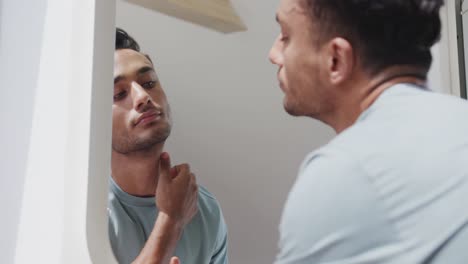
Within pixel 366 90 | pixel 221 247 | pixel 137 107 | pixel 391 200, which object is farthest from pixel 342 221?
pixel 137 107

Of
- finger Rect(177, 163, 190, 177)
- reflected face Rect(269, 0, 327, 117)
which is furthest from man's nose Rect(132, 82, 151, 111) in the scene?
reflected face Rect(269, 0, 327, 117)

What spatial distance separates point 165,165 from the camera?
804mm

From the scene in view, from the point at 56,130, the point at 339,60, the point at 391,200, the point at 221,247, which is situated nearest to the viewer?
the point at 391,200

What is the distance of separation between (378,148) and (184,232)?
34 centimetres

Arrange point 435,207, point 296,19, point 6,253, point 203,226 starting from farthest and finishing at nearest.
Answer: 1. point 6,253
2. point 203,226
3. point 296,19
4. point 435,207

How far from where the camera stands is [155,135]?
2.66 feet

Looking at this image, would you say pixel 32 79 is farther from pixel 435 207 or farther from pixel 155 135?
pixel 435 207

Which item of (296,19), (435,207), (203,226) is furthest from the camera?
(203,226)

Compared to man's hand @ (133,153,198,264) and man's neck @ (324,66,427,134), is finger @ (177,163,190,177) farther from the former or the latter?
man's neck @ (324,66,427,134)

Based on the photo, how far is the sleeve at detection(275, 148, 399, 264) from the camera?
519mm

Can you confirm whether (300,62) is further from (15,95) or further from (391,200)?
(15,95)

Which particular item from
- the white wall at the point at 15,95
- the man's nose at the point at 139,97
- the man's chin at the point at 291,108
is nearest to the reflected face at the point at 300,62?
the man's chin at the point at 291,108

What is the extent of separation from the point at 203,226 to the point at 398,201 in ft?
1.09

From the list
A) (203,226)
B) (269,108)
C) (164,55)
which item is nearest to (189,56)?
(164,55)
